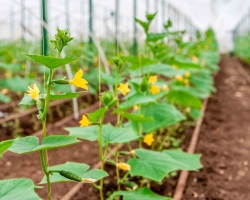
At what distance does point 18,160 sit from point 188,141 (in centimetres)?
159

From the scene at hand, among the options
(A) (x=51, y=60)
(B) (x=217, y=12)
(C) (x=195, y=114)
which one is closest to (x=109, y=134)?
(A) (x=51, y=60)

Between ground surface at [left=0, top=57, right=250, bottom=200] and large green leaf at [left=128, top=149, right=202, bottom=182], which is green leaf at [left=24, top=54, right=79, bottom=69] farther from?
ground surface at [left=0, top=57, right=250, bottom=200]

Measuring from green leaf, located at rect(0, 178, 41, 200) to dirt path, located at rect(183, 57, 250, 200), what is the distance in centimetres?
152

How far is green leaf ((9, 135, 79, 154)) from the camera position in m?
1.31

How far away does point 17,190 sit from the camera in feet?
4.27

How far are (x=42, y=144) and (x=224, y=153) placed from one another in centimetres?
252

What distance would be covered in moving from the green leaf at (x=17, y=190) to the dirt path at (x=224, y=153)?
152 cm

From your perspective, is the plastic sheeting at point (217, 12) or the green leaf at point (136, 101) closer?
the green leaf at point (136, 101)

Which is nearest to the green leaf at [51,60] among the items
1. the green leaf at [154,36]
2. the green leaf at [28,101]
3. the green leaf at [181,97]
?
the green leaf at [28,101]

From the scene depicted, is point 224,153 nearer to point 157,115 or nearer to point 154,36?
point 157,115

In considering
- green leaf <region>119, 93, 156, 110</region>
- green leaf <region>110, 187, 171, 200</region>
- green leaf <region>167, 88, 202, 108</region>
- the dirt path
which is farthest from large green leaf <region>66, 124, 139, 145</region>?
green leaf <region>167, 88, 202, 108</region>

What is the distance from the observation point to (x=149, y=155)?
7.09 ft

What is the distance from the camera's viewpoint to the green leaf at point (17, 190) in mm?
1246

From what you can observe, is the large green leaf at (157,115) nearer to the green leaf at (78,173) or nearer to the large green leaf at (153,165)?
the large green leaf at (153,165)
